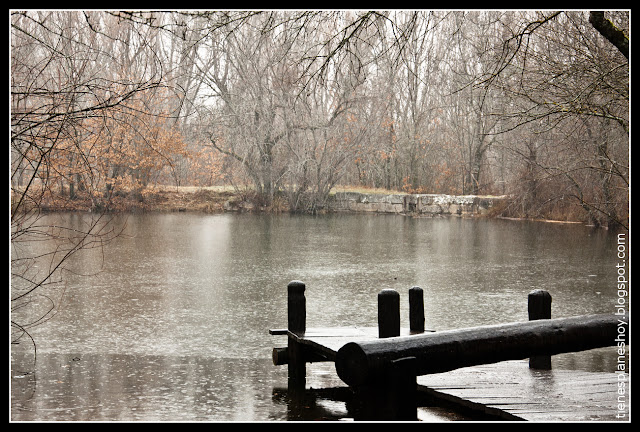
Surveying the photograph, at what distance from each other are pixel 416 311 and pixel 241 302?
5145mm

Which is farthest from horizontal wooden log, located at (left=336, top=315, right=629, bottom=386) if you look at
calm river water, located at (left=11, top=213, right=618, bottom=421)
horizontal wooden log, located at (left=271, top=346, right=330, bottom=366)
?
horizontal wooden log, located at (left=271, top=346, right=330, bottom=366)

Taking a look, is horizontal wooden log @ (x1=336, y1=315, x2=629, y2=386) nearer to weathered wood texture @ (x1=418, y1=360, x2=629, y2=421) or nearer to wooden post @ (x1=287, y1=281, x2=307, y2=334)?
weathered wood texture @ (x1=418, y1=360, x2=629, y2=421)

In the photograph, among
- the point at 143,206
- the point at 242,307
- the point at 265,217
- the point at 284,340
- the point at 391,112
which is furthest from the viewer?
the point at 391,112

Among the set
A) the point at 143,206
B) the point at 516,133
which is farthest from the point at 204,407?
the point at 143,206

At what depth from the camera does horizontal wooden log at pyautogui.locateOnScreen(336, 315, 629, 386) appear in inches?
154

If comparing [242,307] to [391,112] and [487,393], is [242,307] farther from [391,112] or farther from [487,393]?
[391,112]

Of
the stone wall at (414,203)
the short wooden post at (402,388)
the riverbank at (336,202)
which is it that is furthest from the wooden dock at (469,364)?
the stone wall at (414,203)

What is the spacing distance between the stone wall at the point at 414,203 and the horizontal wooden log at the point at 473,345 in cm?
2849

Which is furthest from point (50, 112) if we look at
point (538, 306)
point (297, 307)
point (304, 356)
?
point (538, 306)

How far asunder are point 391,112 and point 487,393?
32.1m

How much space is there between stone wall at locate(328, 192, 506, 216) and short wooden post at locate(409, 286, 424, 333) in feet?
87.3

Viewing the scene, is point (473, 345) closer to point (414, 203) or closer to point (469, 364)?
point (469, 364)

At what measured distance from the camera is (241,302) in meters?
12.1

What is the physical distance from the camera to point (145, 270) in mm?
15617
